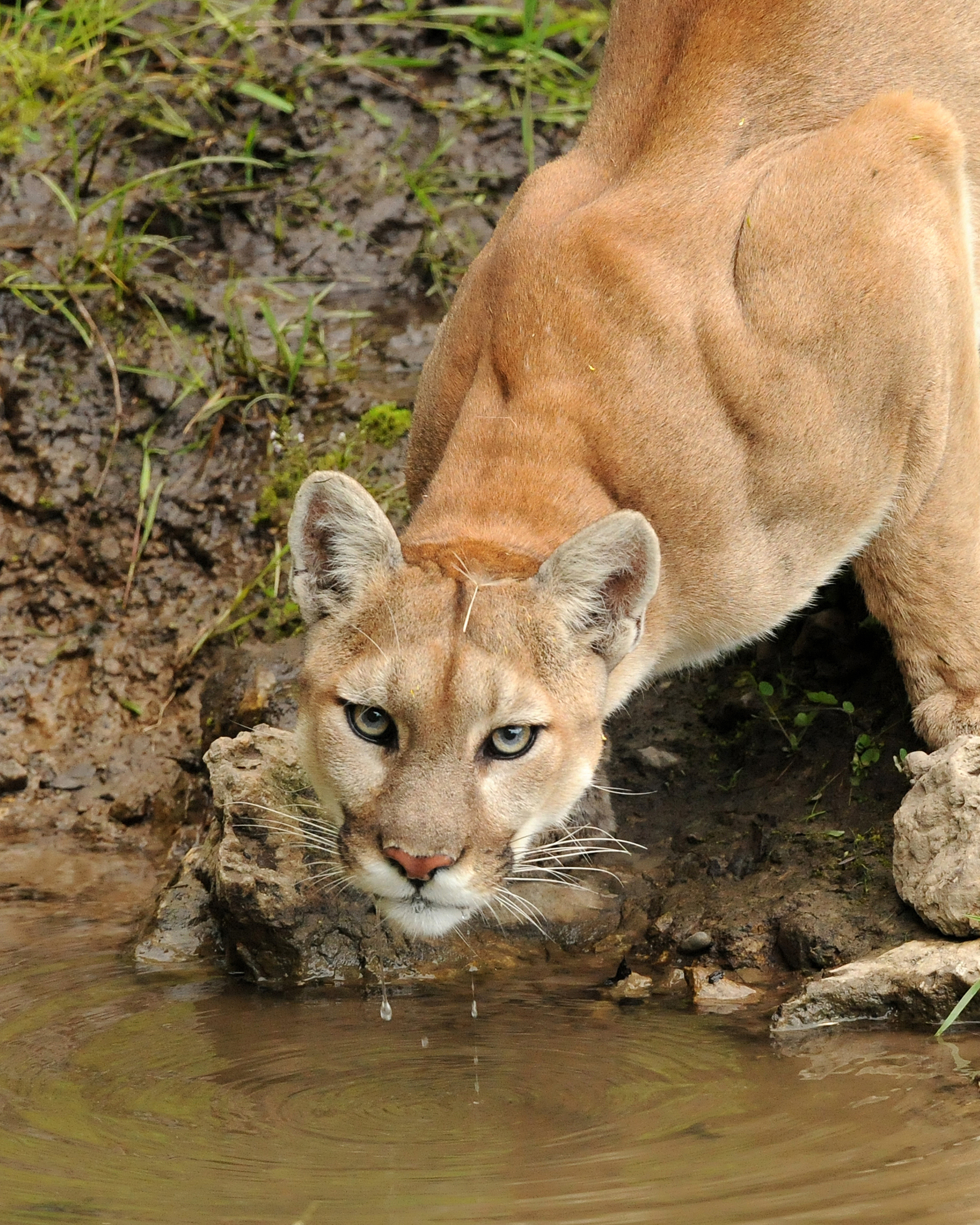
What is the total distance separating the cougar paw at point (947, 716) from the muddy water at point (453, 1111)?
1.54 m

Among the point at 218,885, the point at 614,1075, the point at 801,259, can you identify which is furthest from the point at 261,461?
the point at 614,1075

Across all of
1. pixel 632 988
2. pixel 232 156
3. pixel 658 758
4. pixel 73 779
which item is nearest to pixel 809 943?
pixel 632 988

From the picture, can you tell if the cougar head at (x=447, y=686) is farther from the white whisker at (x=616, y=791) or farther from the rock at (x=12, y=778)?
the rock at (x=12, y=778)

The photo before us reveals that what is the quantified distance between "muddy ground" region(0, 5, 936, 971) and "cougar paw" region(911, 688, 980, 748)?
0.92 feet

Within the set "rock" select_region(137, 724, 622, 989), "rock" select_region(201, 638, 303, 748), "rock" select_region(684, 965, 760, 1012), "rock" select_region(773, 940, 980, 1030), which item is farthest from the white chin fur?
"rock" select_region(201, 638, 303, 748)

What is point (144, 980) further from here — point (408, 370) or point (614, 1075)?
point (408, 370)

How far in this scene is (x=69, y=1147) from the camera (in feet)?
16.2

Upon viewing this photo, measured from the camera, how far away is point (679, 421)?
612 cm

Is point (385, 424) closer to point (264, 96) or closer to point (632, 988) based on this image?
point (264, 96)

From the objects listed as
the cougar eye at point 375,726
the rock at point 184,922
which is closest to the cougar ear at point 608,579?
the cougar eye at point 375,726

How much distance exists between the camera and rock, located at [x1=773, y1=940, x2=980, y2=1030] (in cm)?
561

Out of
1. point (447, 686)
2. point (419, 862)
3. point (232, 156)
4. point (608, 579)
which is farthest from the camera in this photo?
point (232, 156)

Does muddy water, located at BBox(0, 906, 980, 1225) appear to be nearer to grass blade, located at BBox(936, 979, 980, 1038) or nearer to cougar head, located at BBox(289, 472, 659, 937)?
grass blade, located at BBox(936, 979, 980, 1038)

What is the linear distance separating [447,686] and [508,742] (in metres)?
0.32
